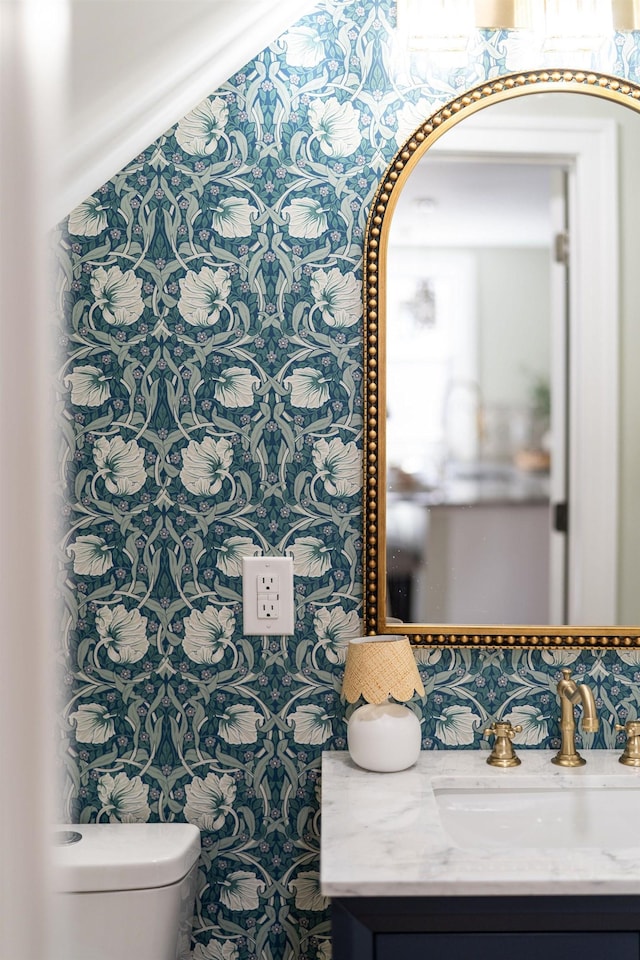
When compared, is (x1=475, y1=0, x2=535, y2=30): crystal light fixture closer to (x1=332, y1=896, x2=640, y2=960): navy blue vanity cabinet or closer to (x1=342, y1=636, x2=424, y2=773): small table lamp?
(x1=342, y1=636, x2=424, y2=773): small table lamp

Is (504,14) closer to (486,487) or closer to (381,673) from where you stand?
(486,487)

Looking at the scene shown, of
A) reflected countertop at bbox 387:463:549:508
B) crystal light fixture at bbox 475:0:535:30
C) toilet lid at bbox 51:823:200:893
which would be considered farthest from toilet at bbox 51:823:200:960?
crystal light fixture at bbox 475:0:535:30

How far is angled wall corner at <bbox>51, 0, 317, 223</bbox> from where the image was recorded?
2.76 feet

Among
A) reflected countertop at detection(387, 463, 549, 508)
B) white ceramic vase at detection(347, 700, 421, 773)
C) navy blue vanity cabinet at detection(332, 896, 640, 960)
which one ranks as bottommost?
navy blue vanity cabinet at detection(332, 896, 640, 960)

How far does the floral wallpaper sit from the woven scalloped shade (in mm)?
110

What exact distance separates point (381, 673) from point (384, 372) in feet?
1.56

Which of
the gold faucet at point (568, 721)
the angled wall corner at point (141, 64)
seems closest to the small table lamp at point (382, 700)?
the gold faucet at point (568, 721)

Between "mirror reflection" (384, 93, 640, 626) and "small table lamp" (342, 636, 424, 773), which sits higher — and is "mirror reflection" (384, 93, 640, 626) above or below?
above

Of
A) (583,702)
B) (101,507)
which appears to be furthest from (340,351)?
(583,702)

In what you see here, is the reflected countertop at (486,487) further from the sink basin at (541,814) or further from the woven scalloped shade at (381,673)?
the sink basin at (541,814)

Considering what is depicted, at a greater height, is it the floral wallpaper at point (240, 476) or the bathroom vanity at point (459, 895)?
the floral wallpaper at point (240, 476)

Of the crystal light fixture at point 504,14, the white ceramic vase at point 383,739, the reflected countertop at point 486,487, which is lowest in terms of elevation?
the white ceramic vase at point 383,739

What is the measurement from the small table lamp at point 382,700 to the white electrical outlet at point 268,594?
149 mm

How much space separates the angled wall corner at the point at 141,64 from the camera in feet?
2.76
